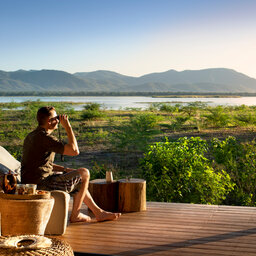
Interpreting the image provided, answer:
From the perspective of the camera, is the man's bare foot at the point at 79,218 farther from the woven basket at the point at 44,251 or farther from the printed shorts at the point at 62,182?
the woven basket at the point at 44,251

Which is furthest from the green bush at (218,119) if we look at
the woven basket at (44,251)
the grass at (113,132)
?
the woven basket at (44,251)

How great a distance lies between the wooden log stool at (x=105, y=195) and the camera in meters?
4.19

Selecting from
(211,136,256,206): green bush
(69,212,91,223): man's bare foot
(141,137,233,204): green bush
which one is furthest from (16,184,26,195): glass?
(211,136,256,206): green bush

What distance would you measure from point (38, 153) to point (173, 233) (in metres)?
1.29

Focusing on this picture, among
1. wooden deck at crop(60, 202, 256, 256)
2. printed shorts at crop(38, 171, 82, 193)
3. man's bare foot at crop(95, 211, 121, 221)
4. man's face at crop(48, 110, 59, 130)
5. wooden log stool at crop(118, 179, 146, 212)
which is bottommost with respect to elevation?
wooden deck at crop(60, 202, 256, 256)

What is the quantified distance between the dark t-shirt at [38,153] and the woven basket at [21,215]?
1.52ft

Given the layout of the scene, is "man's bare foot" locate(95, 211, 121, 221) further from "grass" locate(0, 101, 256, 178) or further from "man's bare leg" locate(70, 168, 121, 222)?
"grass" locate(0, 101, 256, 178)

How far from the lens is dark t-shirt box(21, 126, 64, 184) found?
3.38 m

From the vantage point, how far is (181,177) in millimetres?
5270

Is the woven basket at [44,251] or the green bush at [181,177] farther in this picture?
the green bush at [181,177]

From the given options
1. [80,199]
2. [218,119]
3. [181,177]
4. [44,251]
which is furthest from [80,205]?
[218,119]

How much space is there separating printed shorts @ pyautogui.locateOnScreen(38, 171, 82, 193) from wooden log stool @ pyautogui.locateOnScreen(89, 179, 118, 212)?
625 mm

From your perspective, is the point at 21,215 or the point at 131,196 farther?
the point at 131,196

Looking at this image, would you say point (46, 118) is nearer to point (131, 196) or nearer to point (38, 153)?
point (38, 153)
